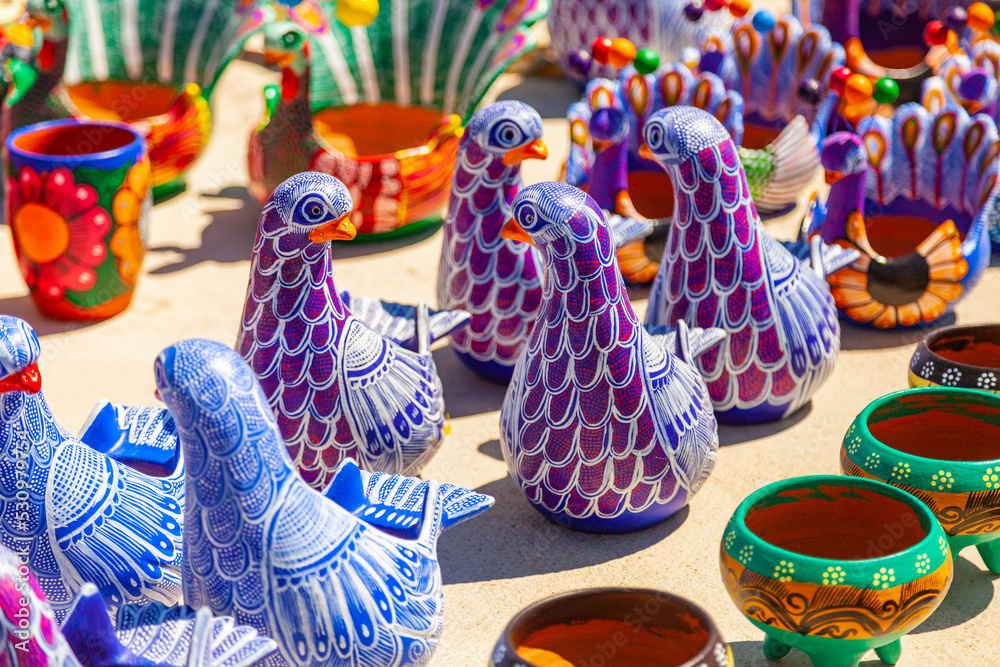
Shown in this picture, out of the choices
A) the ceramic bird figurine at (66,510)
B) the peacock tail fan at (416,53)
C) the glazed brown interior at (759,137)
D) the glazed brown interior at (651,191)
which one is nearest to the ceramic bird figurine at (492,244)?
the glazed brown interior at (651,191)

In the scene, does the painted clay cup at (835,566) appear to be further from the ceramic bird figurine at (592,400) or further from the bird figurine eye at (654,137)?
the bird figurine eye at (654,137)

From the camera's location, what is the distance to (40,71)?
4457 millimetres

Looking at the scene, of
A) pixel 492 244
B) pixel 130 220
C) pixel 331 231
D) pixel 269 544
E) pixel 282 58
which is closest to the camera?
pixel 269 544

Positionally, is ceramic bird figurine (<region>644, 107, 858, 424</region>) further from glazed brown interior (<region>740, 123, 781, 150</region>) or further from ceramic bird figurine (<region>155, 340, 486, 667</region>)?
glazed brown interior (<region>740, 123, 781, 150</region>)

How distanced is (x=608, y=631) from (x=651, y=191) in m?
2.45

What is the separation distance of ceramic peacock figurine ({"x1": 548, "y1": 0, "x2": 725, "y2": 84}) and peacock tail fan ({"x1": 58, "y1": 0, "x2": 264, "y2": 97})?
168 centimetres

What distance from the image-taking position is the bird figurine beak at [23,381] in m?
2.09

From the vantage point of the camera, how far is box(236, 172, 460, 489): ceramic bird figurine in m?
2.50

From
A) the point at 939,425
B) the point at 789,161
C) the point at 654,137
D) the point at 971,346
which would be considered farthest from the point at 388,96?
the point at 939,425

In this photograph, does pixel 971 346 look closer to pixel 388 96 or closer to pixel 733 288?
pixel 733 288

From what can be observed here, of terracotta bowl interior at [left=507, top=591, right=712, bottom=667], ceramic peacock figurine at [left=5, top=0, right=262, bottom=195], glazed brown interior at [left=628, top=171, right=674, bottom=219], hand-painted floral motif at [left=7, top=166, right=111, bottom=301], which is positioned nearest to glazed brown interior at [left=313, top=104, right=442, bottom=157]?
ceramic peacock figurine at [left=5, top=0, right=262, bottom=195]

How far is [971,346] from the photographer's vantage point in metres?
2.82

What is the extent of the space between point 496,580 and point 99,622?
1075mm

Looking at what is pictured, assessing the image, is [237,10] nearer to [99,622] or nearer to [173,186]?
[173,186]
